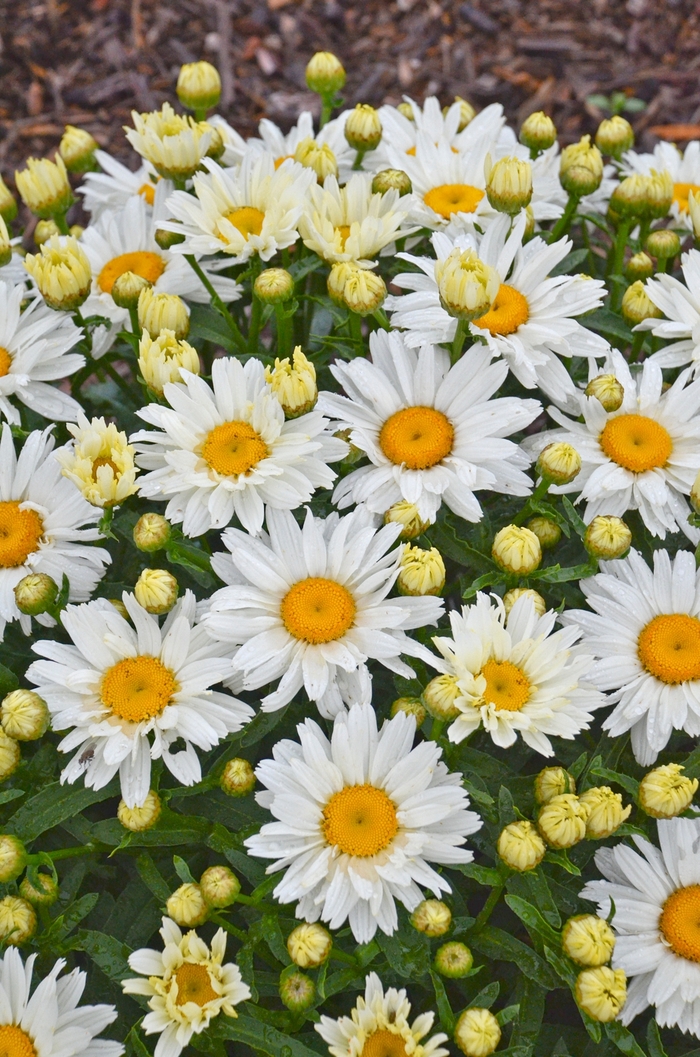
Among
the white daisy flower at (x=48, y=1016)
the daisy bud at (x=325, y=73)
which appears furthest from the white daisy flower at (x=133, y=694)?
the daisy bud at (x=325, y=73)

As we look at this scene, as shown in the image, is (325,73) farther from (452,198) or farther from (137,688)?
(137,688)

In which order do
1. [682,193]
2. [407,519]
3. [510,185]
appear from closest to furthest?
[407,519]
[510,185]
[682,193]

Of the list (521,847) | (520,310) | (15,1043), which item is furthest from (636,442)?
(15,1043)

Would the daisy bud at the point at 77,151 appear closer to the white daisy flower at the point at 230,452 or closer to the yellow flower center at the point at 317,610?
the white daisy flower at the point at 230,452

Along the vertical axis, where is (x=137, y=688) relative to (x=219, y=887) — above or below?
above

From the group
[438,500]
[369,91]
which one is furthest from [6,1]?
[438,500]

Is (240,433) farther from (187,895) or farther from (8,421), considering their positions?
(187,895)
